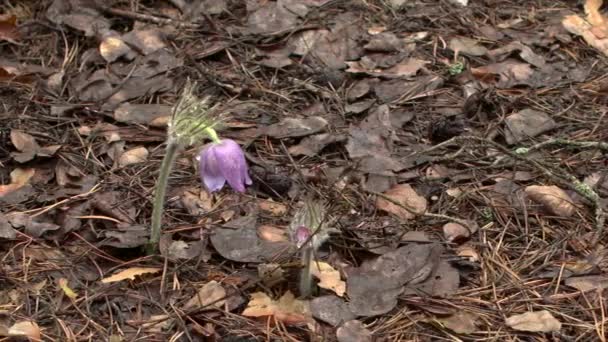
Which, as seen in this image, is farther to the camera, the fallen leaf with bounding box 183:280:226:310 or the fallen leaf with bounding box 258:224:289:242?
the fallen leaf with bounding box 258:224:289:242

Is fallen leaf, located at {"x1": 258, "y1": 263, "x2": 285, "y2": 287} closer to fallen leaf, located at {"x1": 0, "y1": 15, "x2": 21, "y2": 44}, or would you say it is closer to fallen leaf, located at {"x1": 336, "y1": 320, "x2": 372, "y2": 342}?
fallen leaf, located at {"x1": 336, "y1": 320, "x2": 372, "y2": 342}

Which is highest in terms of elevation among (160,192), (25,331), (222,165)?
(222,165)

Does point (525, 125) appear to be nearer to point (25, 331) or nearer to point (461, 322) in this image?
point (461, 322)

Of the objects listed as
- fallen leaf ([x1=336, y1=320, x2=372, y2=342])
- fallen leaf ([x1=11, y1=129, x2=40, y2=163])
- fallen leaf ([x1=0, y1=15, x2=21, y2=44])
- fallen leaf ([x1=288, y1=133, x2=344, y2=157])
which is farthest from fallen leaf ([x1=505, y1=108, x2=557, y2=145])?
fallen leaf ([x1=0, y1=15, x2=21, y2=44])

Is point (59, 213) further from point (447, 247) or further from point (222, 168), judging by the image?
point (447, 247)

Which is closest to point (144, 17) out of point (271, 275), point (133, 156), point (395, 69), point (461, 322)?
point (133, 156)
